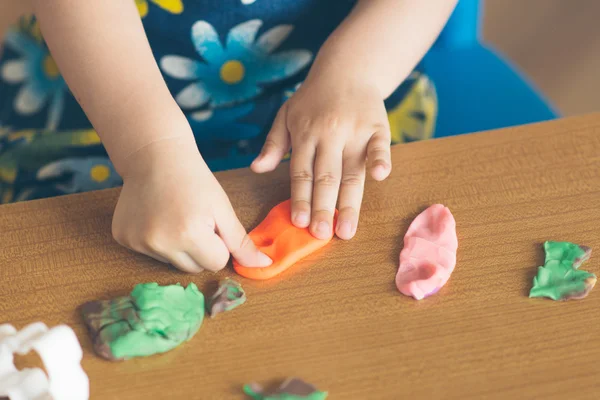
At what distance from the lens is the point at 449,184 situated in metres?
0.58

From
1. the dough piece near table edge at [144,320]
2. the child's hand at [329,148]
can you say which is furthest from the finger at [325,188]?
the dough piece near table edge at [144,320]

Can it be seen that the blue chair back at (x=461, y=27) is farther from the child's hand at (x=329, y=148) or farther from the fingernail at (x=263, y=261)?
the fingernail at (x=263, y=261)

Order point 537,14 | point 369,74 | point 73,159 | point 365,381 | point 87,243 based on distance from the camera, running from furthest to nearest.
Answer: point 537,14 < point 73,159 < point 369,74 < point 87,243 < point 365,381

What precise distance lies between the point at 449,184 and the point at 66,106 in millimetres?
498

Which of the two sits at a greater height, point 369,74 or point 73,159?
point 369,74

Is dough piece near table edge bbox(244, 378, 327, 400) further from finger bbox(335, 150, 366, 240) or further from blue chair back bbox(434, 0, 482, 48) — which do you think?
blue chair back bbox(434, 0, 482, 48)

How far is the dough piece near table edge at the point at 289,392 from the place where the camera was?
16.5 inches

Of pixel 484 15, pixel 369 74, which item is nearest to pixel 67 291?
pixel 369 74

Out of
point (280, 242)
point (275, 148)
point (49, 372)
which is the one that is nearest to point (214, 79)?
point (275, 148)

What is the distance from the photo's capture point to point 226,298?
1.60 ft

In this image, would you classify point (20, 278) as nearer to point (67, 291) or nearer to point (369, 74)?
point (67, 291)

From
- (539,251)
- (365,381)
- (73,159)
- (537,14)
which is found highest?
(537,14)

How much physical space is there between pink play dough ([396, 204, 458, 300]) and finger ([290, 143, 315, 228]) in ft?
0.30

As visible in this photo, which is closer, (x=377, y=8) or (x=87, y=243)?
(x=87, y=243)
